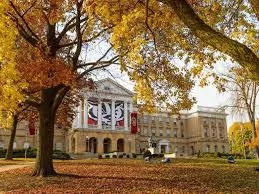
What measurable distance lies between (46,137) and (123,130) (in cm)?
6587

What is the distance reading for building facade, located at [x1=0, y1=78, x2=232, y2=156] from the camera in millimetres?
75688

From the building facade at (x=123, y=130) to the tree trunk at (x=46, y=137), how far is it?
42800 millimetres

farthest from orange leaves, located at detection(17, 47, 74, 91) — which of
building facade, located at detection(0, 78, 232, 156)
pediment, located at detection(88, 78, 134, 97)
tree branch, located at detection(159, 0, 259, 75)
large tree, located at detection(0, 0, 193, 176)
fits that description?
pediment, located at detection(88, 78, 134, 97)

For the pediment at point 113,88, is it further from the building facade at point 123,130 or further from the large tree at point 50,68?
the large tree at point 50,68

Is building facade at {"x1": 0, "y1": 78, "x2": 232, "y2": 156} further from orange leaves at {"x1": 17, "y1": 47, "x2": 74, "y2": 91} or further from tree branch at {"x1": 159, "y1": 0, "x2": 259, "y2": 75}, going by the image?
tree branch at {"x1": 159, "y1": 0, "x2": 259, "y2": 75}

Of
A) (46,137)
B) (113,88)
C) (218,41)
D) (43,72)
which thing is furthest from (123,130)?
(218,41)

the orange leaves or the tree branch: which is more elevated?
the orange leaves

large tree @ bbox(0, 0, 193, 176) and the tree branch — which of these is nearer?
the tree branch

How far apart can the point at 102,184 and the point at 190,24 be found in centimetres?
768

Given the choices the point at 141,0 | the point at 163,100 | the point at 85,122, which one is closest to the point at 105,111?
the point at 85,122

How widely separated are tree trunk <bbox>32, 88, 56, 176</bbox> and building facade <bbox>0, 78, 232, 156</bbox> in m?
42.8

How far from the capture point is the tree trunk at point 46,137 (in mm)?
16750

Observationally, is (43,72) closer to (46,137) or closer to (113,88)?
(46,137)

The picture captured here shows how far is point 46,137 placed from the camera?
56.0 ft
